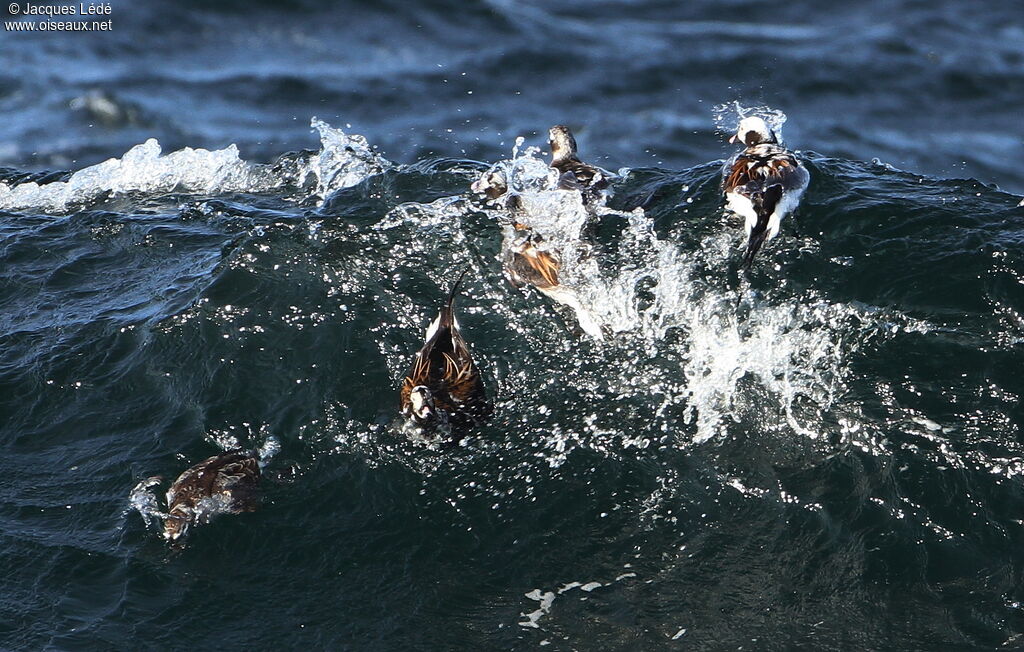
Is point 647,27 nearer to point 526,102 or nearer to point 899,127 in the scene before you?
point 526,102

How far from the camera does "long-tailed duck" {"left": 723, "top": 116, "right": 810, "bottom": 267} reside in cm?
845

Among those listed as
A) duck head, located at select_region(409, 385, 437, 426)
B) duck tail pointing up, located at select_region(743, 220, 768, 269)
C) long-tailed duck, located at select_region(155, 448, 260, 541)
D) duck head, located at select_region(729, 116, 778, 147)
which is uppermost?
duck head, located at select_region(729, 116, 778, 147)

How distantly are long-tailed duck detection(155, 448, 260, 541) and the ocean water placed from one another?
116 mm

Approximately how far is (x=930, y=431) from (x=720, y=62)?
7.71m

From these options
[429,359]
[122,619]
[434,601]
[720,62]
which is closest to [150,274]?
[429,359]

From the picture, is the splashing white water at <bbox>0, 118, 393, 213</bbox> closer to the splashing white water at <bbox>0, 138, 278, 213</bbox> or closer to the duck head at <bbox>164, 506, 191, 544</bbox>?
the splashing white water at <bbox>0, 138, 278, 213</bbox>

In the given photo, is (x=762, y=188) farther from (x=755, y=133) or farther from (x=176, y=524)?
(x=176, y=524)

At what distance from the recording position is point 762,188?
866 centimetres

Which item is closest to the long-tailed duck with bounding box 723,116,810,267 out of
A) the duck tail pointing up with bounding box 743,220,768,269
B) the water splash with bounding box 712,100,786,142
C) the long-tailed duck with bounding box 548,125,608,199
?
the duck tail pointing up with bounding box 743,220,768,269

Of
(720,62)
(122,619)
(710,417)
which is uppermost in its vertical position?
(720,62)

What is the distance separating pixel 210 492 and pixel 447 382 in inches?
64.1

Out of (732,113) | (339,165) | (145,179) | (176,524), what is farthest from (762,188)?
(145,179)

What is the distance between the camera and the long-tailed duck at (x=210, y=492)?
256 inches

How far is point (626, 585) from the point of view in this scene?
625 cm
